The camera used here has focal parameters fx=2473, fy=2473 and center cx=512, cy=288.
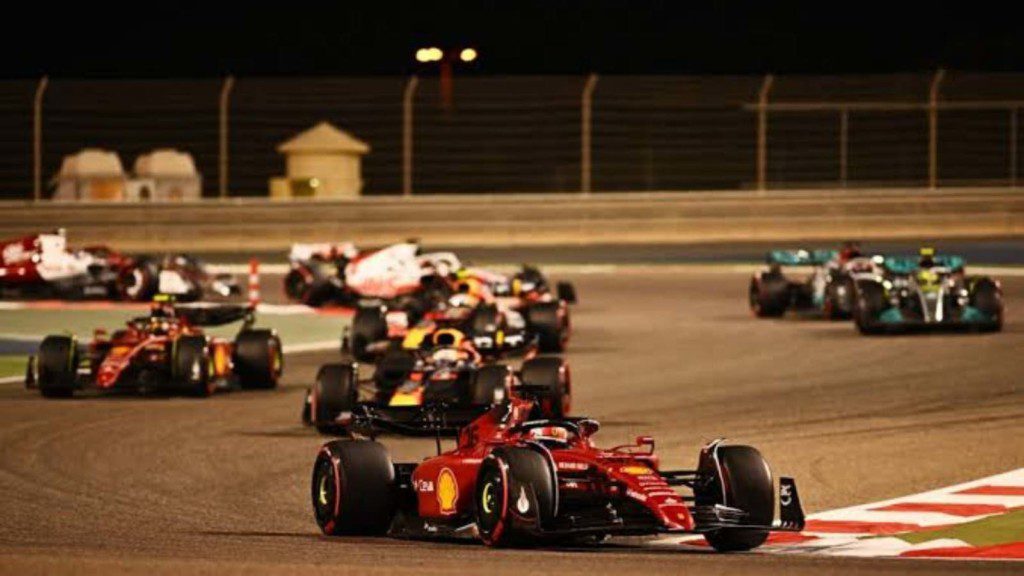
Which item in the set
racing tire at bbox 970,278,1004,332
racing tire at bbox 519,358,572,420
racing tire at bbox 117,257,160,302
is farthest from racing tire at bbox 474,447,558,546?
racing tire at bbox 117,257,160,302

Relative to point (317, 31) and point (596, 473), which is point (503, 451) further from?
point (317, 31)

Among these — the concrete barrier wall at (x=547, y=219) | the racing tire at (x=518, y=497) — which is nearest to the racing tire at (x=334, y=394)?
the racing tire at (x=518, y=497)

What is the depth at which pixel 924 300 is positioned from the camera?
1045 inches

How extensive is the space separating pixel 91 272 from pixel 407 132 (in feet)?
44.0

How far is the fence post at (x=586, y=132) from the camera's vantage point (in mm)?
Result: 46094

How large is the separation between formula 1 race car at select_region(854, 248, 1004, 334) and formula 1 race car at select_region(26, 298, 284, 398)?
26.3ft

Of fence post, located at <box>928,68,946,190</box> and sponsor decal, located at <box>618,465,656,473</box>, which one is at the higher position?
fence post, located at <box>928,68,946,190</box>

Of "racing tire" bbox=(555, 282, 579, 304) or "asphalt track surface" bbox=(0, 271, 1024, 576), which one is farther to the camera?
"racing tire" bbox=(555, 282, 579, 304)

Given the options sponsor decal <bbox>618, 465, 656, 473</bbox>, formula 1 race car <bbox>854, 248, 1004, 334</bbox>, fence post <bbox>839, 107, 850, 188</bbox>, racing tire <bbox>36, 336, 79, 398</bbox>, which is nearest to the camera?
sponsor decal <bbox>618, 465, 656, 473</bbox>

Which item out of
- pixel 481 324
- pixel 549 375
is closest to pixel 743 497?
pixel 549 375

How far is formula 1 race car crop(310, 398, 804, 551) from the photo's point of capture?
11.4 m

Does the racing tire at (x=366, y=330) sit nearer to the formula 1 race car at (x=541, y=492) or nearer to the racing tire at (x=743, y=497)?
the formula 1 race car at (x=541, y=492)

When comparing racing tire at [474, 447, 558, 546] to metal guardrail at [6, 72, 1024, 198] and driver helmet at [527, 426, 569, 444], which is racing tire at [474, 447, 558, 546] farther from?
metal guardrail at [6, 72, 1024, 198]

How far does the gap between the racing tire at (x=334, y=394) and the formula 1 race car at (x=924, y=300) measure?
10.4 metres
